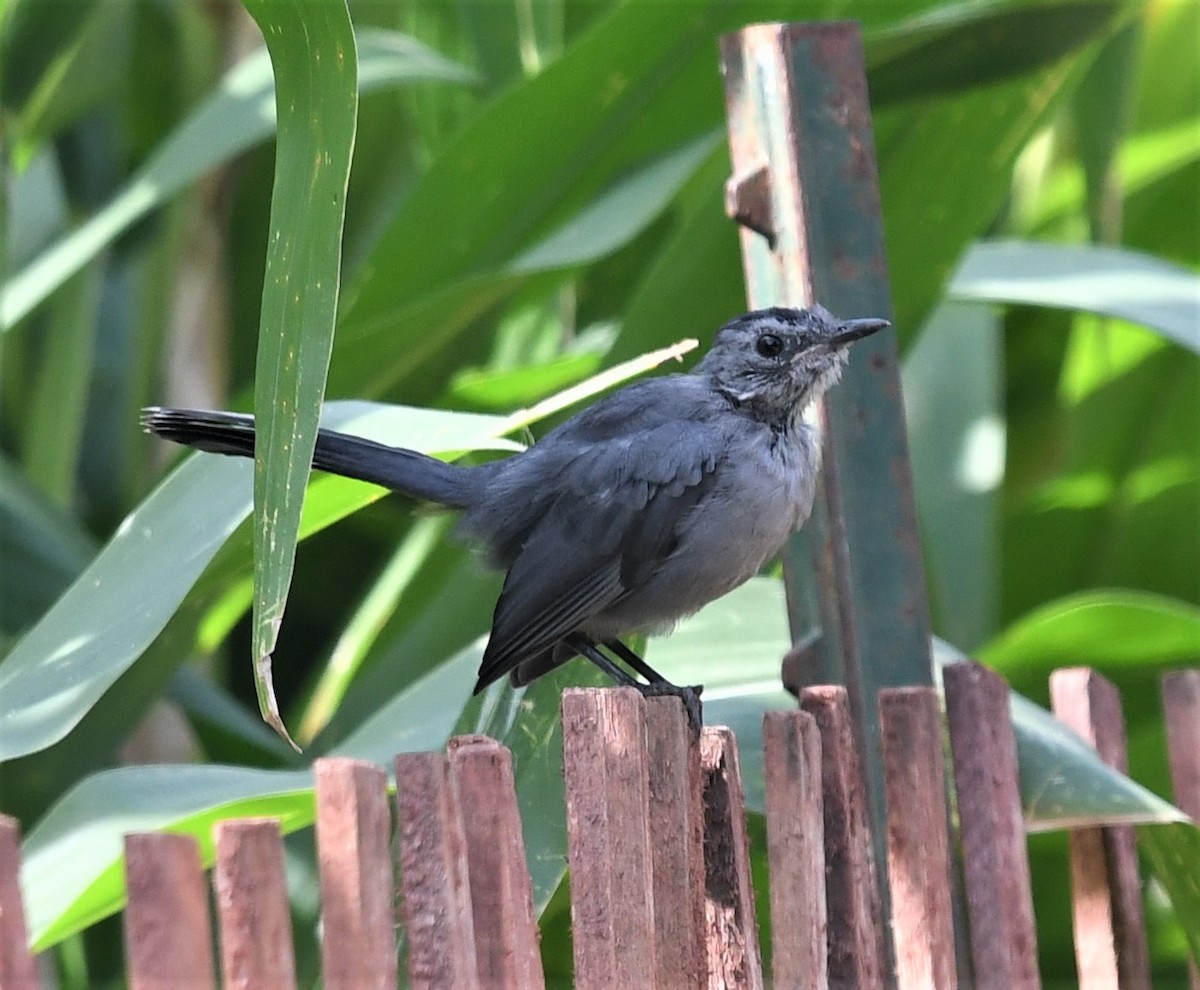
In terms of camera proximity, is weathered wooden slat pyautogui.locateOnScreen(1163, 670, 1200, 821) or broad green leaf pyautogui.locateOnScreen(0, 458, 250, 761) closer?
broad green leaf pyautogui.locateOnScreen(0, 458, 250, 761)

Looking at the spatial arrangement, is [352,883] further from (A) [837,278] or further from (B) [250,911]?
(A) [837,278]

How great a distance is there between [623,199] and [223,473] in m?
1.30

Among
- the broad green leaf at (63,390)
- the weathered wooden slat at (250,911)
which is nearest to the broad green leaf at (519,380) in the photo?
the broad green leaf at (63,390)

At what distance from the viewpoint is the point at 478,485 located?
2.46 m

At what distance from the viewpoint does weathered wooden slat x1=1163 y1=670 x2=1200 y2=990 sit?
91.6 inches

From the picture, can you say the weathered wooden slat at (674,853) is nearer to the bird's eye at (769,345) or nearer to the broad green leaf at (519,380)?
the bird's eye at (769,345)

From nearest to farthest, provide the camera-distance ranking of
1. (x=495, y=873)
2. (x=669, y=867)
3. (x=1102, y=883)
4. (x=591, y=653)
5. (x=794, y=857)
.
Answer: (x=495, y=873) → (x=669, y=867) → (x=794, y=857) → (x=1102, y=883) → (x=591, y=653)

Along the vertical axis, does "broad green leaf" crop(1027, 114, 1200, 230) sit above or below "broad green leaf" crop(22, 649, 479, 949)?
above

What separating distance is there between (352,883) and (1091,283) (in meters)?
2.34

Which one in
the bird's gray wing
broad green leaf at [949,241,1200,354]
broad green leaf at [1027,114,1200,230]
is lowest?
Result: the bird's gray wing

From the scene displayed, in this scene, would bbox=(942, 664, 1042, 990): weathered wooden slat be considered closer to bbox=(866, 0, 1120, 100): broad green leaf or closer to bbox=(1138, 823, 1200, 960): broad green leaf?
bbox=(1138, 823, 1200, 960): broad green leaf

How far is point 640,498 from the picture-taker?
238 cm

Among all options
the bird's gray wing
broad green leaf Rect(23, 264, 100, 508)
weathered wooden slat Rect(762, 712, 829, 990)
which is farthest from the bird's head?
broad green leaf Rect(23, 264, 100, 508)

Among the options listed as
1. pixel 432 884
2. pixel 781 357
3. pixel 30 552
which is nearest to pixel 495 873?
pixel 432 884
